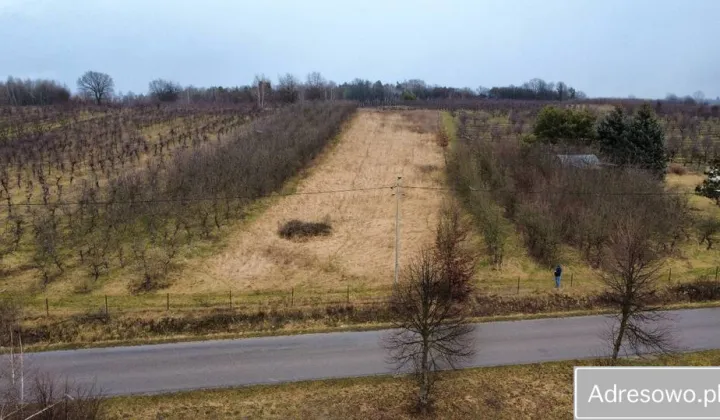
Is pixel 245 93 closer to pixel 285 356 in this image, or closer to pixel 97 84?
pixel 97 84

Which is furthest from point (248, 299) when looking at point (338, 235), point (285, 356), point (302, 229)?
point (338, 235)

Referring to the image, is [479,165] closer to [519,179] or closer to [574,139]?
[519,179]

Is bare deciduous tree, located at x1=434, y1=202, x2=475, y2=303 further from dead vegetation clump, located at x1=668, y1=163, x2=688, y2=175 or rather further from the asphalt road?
dead vegetation clump, located at x1=668, y1=163, x2=688, y2=175

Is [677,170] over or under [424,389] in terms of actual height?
over

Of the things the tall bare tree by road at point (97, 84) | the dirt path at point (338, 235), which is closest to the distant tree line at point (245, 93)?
the tall bare tree by road at point (97, 84)

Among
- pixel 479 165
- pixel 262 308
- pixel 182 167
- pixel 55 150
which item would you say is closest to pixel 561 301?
pixel 262 308

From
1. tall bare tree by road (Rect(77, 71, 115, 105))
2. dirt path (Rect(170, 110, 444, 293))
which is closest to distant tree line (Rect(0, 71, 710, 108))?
tall bare tree by road (Rect(77, 71, 115, 105))
